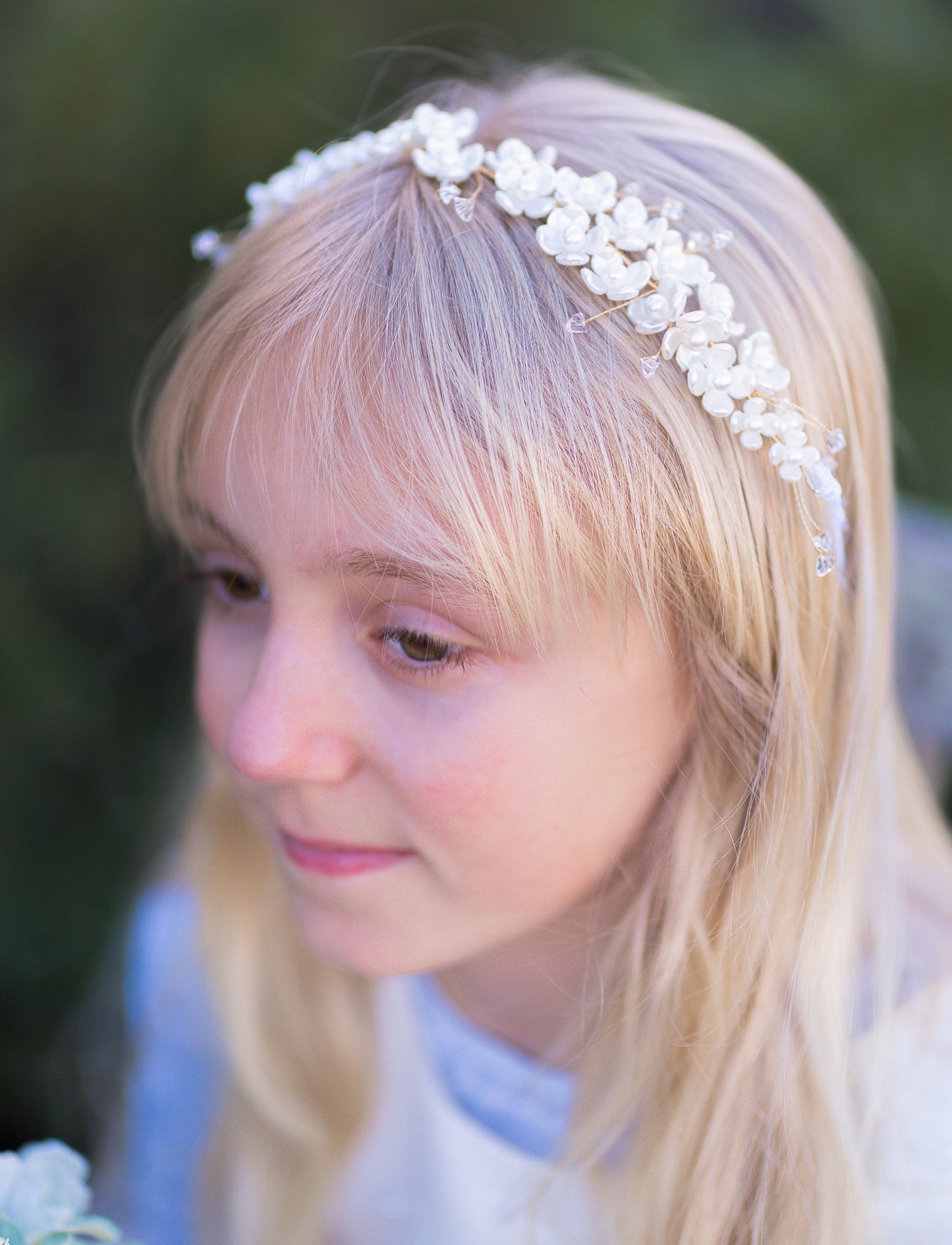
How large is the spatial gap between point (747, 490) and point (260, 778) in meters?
0.57

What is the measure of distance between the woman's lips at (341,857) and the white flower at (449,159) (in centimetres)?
72

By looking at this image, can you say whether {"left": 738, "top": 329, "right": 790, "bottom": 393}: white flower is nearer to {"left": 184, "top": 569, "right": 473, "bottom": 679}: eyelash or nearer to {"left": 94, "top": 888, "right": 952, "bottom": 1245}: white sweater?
{"left": 184, "top": 569, "right": 473, "bottom": 679}: eyelash

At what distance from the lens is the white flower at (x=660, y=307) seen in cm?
98

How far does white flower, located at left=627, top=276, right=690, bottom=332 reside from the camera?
977 mm

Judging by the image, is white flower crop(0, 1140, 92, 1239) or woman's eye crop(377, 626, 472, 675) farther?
woman's eye crop(377, 626, 472, 675)

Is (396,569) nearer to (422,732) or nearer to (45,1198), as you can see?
(422,732)

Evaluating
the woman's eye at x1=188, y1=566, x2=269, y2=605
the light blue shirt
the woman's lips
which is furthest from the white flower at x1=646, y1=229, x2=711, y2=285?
the light blue shirt

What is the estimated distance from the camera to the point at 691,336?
0.98m

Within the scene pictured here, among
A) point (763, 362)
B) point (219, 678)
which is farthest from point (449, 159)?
point (219, 678)

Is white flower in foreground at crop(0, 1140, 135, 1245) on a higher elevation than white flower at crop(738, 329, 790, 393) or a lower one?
lower

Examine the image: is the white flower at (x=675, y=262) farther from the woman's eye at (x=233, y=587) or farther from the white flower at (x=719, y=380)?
the woman's eye at (x=233, y=587)

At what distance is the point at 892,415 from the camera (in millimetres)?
2105

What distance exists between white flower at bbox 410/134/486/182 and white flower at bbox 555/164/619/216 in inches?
3.7

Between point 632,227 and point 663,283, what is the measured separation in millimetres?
66
